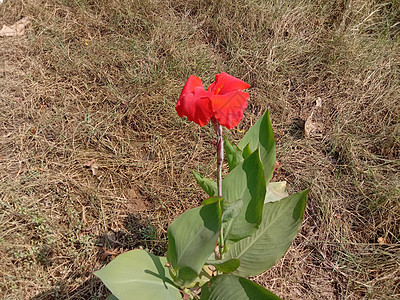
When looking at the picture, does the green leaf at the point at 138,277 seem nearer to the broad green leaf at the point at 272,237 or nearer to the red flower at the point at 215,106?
the broad green leaf at the point at 272,237

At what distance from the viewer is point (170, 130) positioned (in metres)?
2.30

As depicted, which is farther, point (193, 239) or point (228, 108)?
point (193, 239)

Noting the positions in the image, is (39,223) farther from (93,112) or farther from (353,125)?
(353,125)

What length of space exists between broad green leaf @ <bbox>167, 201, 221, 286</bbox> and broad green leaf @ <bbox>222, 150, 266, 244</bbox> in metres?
0.10

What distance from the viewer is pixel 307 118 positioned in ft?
7.70

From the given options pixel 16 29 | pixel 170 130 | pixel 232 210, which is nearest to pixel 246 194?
pixel 232 210

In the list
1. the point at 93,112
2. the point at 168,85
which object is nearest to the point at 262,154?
the point at 168,85

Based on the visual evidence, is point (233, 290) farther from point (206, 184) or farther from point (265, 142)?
point (265, 142)

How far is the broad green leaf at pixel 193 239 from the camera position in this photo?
113 centimetres

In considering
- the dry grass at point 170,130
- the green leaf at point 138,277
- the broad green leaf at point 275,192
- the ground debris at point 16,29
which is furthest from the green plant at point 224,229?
the ground debris at point 16,29

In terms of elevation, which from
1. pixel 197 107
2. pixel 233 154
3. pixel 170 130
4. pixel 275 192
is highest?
pixel 197 107

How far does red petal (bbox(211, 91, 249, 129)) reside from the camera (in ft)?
3.29

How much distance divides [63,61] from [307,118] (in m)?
1.80

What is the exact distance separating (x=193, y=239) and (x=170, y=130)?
1207mm
